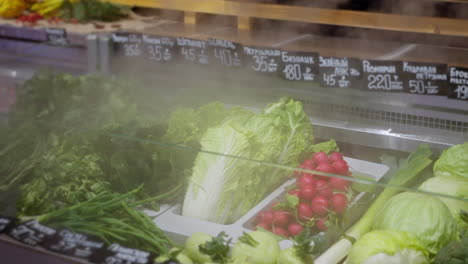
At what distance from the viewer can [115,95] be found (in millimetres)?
2510

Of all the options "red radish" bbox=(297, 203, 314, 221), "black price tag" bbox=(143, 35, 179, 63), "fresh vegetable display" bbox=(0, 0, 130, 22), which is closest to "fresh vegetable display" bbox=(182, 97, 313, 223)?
"red radish" bbox=(297, 203, 314, 221)

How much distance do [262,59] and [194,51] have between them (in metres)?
0.40

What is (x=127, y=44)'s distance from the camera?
3123mm

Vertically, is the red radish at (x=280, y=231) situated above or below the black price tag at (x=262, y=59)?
below

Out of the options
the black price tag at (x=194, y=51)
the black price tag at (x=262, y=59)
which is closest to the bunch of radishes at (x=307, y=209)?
the black price tag at (x=262, y=59)

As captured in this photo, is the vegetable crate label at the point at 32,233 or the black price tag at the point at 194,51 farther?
the black price tag at the point at 194,51

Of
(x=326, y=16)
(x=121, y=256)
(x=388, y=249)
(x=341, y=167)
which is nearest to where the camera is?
(x=121, y=256)

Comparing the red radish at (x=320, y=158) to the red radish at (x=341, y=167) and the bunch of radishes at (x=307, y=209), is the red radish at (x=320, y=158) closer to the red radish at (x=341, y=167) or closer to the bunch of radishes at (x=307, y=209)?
the red radish at (x=341, y=167)

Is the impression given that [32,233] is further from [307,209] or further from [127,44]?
[127,44]

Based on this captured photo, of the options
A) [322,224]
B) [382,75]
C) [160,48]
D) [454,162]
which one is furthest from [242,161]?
[160,48]

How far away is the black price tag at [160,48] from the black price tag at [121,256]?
5.49ft

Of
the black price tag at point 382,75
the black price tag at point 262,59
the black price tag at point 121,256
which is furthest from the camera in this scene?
the black price tag at point 262,59

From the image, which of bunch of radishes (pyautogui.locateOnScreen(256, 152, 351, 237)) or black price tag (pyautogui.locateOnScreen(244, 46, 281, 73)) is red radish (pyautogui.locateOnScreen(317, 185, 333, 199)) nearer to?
bunch of radishes (pyautogui.locateOnScreen(256, 152, 351, 237))

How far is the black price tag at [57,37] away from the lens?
3487 mm
